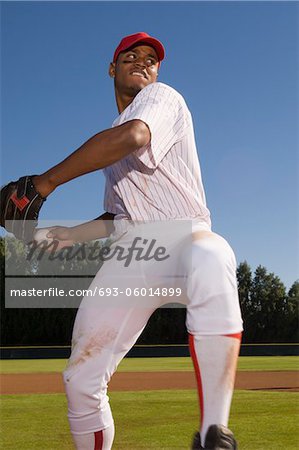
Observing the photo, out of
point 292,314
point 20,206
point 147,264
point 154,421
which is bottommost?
point 154,421

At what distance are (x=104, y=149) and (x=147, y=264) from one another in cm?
47

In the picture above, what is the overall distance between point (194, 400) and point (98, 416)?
7270mm

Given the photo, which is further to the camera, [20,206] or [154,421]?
[154,421]

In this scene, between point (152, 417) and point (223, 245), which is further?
point (152, 417)

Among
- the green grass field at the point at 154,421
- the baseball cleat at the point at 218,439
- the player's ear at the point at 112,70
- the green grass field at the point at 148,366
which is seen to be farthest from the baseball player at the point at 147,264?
the green grass field at the point at 148,366

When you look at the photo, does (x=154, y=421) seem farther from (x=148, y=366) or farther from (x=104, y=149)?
(x=148, y=366)

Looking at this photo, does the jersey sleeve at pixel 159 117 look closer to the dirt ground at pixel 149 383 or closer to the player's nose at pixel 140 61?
the player's nose at pixel 140 61

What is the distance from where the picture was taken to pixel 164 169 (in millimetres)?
2477

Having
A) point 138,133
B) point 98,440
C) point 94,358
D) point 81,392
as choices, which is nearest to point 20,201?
point 138,133

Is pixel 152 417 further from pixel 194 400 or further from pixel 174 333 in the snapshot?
pixel 174 333

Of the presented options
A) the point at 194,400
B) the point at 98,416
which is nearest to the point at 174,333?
the point at 194,400

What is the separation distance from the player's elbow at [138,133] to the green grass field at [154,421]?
12.5 ft

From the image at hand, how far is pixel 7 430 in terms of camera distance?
6.52 m

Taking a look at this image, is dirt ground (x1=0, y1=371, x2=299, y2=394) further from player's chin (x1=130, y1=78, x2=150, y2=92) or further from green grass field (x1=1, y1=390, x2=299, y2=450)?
player's chin (x1=130, y1=78, x2=150, y2=92)
